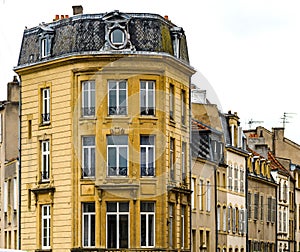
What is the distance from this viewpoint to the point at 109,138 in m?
57.8

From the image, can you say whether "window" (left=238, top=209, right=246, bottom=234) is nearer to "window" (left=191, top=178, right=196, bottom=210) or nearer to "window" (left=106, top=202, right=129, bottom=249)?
"window" (left=191, top=178, right=196, bottom=210)

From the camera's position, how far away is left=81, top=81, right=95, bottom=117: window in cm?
5809

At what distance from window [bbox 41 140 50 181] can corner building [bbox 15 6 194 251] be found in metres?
0.09

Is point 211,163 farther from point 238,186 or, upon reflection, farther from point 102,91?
point 102,91

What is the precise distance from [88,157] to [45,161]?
3201 mm

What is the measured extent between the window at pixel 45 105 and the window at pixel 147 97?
17.5ft

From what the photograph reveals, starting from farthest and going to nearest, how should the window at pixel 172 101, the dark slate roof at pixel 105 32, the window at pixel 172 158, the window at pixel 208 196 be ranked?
the window at pixel 208 196
the window at pixel 172 101
the window at pixel 172 158
the dark slate roof at pixel 105 32

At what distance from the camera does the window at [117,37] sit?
191ft

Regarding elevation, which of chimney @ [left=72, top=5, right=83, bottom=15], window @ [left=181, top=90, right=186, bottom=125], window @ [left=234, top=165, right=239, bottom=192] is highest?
chimney @ [left=72, top=5, right=83, bottom=15]

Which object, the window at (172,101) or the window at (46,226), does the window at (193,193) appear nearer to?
the window at (172,101)

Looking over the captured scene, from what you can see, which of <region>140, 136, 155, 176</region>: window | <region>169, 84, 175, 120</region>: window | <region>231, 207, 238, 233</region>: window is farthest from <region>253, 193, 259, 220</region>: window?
<region>140, 136, 155, 176</region>: window

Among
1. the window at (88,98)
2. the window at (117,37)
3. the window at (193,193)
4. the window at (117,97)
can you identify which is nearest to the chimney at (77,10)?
the window at (117,37)

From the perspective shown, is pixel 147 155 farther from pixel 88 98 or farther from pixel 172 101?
pixel 88 98

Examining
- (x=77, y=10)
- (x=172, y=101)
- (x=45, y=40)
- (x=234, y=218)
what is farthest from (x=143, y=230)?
(x=234, y=218)
